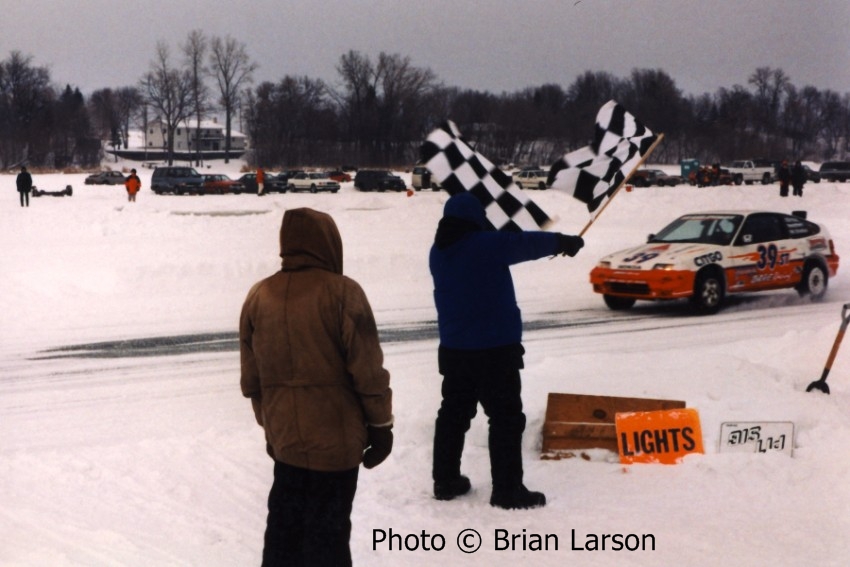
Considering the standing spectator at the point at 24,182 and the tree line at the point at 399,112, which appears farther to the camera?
the standing spectator at the point at 24,182

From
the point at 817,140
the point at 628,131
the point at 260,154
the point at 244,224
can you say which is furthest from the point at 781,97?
the point at 260,154

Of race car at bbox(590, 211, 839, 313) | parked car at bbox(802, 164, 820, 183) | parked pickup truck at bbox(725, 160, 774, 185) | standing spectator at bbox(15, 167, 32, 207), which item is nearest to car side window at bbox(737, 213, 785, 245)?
race car at bbox(590, 211, 839, 313)

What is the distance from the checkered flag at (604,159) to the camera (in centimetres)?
670

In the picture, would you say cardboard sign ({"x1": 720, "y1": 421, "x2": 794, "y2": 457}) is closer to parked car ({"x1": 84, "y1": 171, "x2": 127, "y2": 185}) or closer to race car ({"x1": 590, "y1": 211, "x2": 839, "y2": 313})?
race car ({"x1": 590, "y1": 211, "x2": 839, "y2": 313})

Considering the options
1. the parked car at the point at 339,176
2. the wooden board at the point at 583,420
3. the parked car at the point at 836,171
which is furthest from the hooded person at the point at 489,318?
the parked car at the point at 836,171

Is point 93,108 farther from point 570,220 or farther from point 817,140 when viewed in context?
point 817,140

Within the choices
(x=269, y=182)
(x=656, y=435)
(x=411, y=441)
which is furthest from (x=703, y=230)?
(x=269, y=182)

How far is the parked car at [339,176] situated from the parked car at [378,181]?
2.45 ft

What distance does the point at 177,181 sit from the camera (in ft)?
141

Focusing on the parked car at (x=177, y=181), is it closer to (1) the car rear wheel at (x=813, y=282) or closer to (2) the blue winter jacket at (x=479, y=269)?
(1) the car rear wheel at (x=813, y=282)

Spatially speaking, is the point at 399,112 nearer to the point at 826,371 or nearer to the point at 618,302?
the point at 618,302

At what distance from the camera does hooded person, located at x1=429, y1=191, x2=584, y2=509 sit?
4570 millimetres

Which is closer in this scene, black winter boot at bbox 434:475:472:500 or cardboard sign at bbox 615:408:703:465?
black winter boot at bbox 434:475:472:500

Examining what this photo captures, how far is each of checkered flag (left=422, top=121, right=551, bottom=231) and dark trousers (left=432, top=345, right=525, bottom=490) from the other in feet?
5.61
